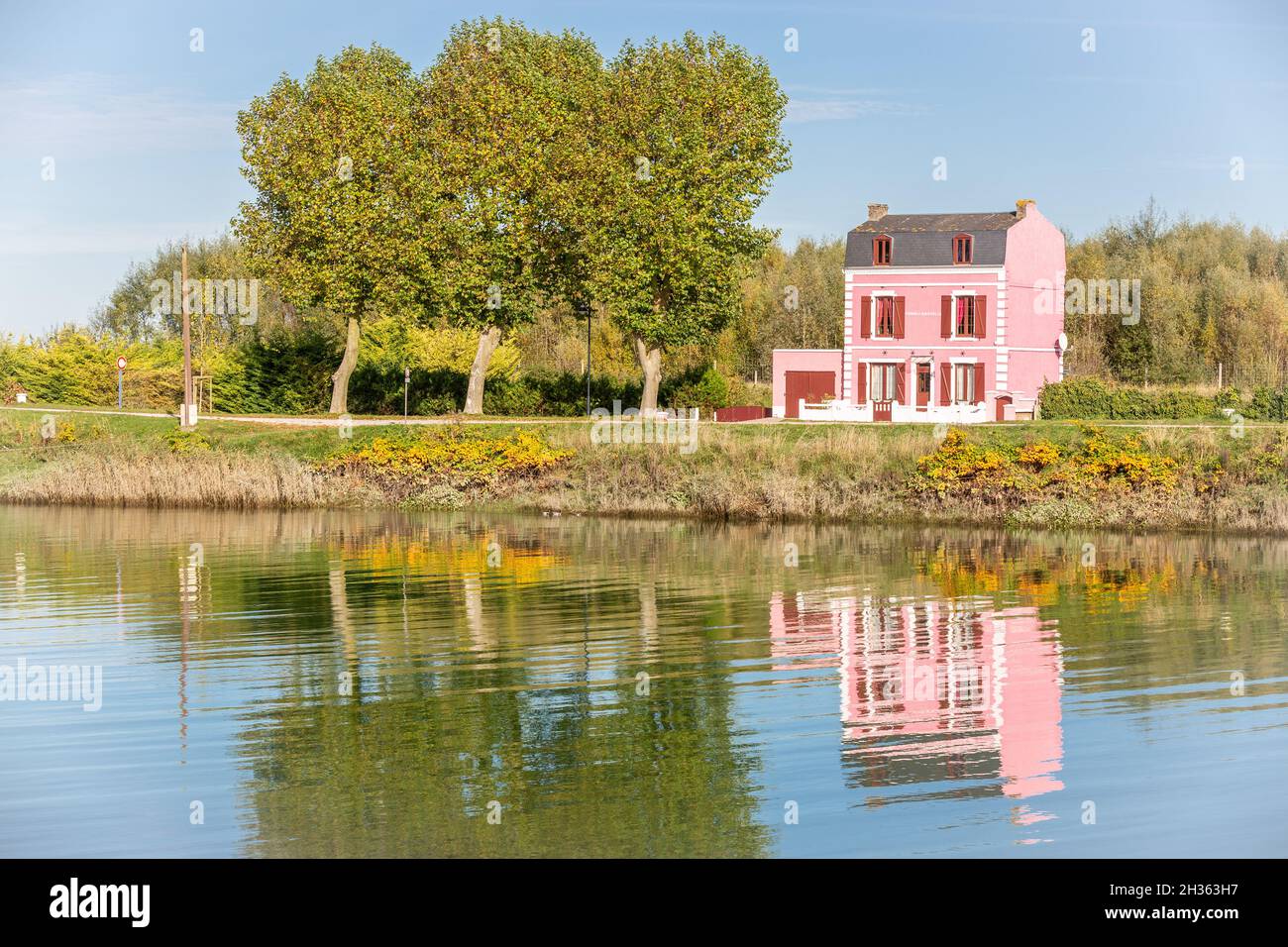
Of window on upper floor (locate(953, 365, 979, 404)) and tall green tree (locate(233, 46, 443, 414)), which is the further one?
window on upper floor (locate(953, 365, 979, 404))

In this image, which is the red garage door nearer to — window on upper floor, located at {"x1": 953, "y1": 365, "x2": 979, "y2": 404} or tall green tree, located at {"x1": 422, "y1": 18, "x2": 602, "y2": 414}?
window on upper floor, located at {"x1": 953, "y1": 365, "x2": 979, "y2": 404}

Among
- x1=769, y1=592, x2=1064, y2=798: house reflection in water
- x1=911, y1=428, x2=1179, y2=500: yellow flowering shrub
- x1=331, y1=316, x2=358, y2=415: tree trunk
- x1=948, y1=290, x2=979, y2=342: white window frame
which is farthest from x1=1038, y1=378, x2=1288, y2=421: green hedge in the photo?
x1=769, y1=592, x2=1064, y2=798: house reflection in water

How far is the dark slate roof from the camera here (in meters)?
68.4

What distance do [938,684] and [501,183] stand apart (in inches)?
1846

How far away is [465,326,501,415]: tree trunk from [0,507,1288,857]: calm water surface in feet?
103

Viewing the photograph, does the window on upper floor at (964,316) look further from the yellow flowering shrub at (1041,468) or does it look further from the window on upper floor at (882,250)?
the yellow flowering shrub at (1041,468)

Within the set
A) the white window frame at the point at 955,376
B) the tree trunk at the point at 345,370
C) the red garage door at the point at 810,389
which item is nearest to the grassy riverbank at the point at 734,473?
the tree trunk at the point at 345,370

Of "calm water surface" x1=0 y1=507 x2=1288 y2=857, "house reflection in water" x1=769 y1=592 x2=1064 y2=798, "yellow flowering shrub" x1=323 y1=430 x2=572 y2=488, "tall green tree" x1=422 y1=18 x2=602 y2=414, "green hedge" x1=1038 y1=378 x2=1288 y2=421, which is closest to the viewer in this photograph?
"calm water surface" x1=0 y1=507 x2=1288 y2=857

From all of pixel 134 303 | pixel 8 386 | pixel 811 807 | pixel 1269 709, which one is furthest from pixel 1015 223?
pixel 134 303

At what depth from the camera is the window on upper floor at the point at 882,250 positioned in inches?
2781

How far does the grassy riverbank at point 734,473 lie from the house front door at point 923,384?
1683 cm
